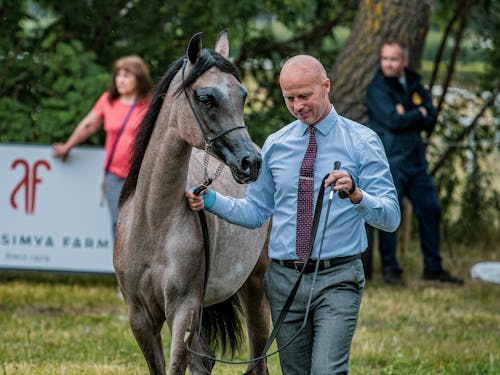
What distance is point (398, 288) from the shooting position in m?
10.2

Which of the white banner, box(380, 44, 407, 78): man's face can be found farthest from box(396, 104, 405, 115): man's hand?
the white banner

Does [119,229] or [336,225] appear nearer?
[336,225]

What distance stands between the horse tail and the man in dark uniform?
406 centimetres

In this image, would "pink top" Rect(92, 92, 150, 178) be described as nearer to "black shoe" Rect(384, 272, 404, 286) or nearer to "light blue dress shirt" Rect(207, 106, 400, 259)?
"black shoe" Rect(384, 272, 404, 286)

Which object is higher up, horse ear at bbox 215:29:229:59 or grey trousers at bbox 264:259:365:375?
horse ear at bbox 215:29:229:59

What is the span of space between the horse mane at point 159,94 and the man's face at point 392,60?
502 centimetres

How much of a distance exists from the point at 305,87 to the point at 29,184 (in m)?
6.05

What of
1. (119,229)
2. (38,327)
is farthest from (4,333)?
(119,229)

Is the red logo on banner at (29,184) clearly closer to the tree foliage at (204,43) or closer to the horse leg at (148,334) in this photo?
the tree foliage at (204,43)

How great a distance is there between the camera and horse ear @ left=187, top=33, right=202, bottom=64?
472cm

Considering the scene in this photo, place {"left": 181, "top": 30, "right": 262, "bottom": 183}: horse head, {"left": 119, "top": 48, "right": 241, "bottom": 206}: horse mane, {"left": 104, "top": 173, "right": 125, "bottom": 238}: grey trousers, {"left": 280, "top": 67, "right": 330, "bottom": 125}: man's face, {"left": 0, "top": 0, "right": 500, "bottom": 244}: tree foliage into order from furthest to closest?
1. {"left": 0, "top": 0, "right": 500, "bottom": 244}: tree foliage
2. {"left": 104, "top": 173, "right": 125, "bottom": 238}: grey trousers
3. {"left": 119, "top": 48, "right": 241, "bottom": 206}: horse mane
4. {"left": 181, "top": 30, "right": 262, "bottom": 183}: horse head
5. {"left": 280, "top": 67, "right": 330, "bottom": 125}: man's face

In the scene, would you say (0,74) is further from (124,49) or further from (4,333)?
(4,333)

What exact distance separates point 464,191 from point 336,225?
A: 922cm

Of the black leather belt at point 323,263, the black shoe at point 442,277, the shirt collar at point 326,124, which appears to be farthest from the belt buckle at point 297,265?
the black shoe at point 442,277
